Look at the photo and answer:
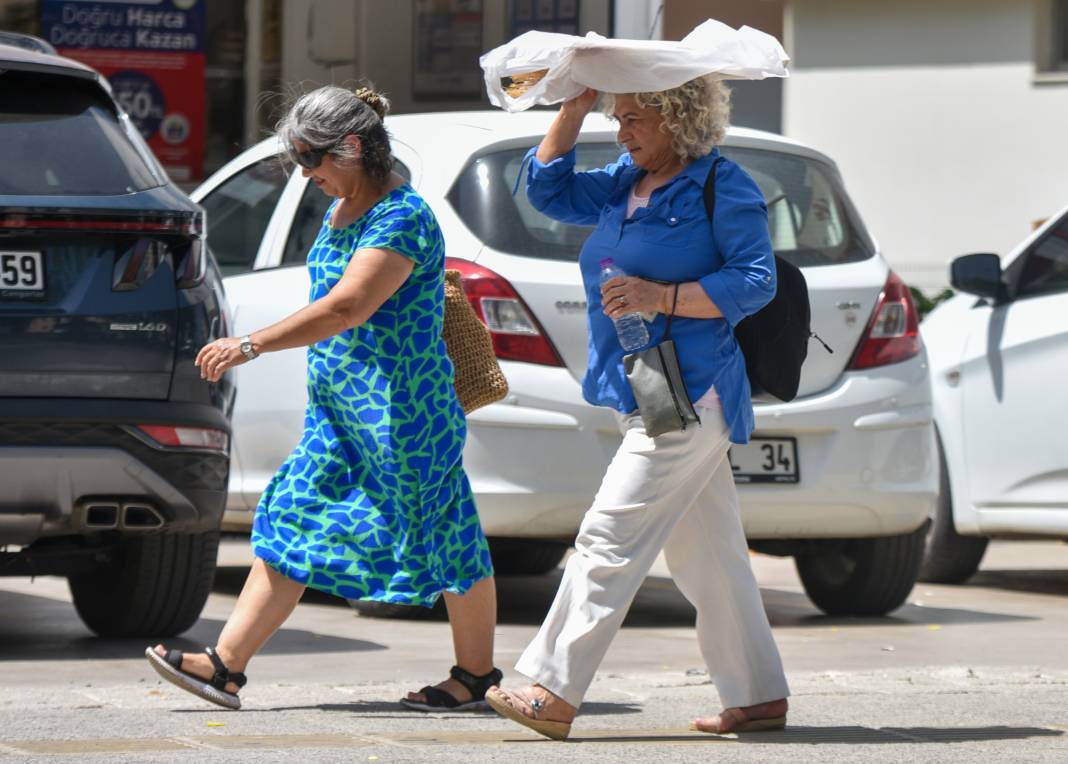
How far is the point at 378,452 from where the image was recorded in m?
5.41

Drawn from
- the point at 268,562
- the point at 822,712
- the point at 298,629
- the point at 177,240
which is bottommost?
the point at 298,629

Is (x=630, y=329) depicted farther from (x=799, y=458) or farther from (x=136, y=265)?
(x=799, y=458)

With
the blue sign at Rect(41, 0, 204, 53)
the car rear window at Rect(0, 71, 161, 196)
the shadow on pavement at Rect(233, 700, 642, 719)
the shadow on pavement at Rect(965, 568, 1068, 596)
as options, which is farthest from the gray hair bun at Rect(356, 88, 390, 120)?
the blue sign at Rect(41, 0, 204, 53)

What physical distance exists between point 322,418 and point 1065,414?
3.86 meters

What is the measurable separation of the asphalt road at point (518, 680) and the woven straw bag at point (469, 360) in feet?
2.64

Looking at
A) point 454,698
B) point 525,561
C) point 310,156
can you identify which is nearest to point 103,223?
point 310,156

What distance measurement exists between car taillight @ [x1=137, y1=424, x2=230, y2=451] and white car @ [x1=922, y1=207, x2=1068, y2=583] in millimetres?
3519

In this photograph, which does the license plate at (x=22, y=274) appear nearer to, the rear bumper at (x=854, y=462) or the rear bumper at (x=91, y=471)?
the rear bumper at (x=91, y=471)

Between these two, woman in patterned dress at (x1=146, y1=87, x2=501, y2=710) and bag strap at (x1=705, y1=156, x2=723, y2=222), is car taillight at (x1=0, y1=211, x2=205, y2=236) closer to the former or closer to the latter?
woman in patterned dress at (x1=146, y1=87, x2=501, y2=710)

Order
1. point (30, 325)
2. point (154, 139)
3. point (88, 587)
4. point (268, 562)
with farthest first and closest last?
point (154, 139)
point (88, 587)
point (30, 325)
point (268, 562)

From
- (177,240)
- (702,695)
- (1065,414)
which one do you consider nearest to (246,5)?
(1065,414)

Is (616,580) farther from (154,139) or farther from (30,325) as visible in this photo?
(154,139)

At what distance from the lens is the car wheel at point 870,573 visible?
25.7 feet

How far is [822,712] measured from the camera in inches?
225
